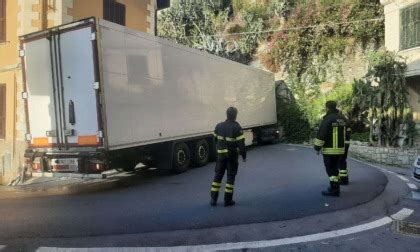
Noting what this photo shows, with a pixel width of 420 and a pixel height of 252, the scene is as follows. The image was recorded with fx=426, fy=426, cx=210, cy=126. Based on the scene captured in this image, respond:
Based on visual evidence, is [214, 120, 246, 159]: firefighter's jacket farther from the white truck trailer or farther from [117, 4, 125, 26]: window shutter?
[117, 4, 125, 26]: window shutter

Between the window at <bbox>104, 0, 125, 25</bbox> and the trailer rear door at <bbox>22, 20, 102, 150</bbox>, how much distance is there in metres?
5.65

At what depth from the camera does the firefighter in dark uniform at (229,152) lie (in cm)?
670

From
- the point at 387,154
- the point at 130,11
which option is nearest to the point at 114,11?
the point at 130,11

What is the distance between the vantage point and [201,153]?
1217cm

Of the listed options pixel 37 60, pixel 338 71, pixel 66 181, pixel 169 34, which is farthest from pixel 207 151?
pixel 169 34

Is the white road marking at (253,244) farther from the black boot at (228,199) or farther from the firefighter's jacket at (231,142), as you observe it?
the firefighter's jacket at (231,142)

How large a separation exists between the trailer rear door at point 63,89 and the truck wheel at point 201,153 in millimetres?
4142

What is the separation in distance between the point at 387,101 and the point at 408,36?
3102 mm

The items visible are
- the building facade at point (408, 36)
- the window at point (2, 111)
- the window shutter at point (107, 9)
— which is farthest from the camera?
the building facade at point (408, 36)

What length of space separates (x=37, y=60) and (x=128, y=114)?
2226 millimetres

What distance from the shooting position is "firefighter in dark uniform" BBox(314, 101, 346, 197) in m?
7.23

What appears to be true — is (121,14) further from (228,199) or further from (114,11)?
(228,199)

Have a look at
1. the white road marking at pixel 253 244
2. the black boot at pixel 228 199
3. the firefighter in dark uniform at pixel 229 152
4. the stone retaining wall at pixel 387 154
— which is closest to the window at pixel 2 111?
the firefighter in dark uniform at pixel 229 152

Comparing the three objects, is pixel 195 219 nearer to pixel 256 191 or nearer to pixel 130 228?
pixel 130 228
